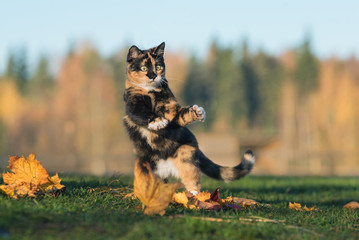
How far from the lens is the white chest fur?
5.74 meters

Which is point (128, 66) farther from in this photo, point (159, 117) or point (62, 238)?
point (62, 238)

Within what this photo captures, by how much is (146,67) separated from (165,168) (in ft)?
4.43

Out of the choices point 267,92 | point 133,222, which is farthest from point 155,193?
point 267,92

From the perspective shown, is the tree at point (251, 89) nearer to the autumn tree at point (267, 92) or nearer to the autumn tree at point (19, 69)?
the autumn tree at point (267, 92)

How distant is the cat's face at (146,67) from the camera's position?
5.83m

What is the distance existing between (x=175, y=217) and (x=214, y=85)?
92.4 m

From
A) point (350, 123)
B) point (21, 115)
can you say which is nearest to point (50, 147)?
point (21, 115)

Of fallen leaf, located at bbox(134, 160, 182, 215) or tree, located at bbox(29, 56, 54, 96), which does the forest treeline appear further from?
fallen leaf, located at bbox(134, 160, 182, 215)

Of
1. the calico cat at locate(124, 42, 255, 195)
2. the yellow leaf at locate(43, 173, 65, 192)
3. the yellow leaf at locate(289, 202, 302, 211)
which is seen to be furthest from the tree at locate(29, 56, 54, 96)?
the yellow leaf at locate(289, 202, 302, 211)

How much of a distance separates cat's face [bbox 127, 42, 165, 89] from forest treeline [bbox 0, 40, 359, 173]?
5083cm

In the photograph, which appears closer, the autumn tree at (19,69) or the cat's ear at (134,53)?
the cat's ear at (134,53)

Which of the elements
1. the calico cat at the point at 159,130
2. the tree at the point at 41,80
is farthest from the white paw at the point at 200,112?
the tree at the point at 41,80

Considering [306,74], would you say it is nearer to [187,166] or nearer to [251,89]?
[251,89]

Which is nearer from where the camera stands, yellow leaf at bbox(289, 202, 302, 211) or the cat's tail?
yellow leaf at bbox(289, 202, 302, 211)
